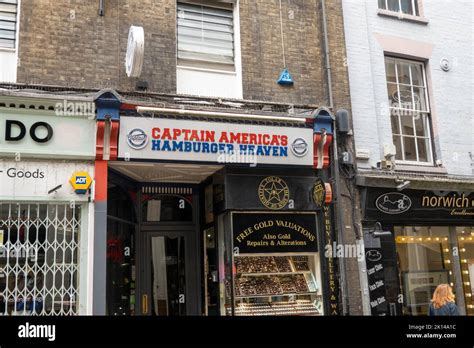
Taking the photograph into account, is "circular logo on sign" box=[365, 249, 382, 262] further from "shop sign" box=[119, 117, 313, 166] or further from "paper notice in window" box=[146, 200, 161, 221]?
"paper notice in window" box=[146, 200, 161, 221]

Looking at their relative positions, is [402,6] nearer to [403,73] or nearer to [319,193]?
[403,73]

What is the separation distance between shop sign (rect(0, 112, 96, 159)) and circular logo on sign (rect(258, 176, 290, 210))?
302cm

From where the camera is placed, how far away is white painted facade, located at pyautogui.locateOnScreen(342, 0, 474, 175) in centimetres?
1048

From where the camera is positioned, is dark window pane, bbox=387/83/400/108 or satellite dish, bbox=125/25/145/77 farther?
dark window pane, bbox=387/83/400/108

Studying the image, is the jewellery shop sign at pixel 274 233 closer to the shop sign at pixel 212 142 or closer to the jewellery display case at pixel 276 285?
the jewellery display case at pixel 276 285

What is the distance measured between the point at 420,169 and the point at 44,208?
23.9ft

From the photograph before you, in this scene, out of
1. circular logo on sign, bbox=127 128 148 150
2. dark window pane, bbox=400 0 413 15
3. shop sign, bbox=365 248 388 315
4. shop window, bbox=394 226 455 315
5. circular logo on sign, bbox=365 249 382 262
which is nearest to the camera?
circular logo on sign, bbox=127 128 148 150

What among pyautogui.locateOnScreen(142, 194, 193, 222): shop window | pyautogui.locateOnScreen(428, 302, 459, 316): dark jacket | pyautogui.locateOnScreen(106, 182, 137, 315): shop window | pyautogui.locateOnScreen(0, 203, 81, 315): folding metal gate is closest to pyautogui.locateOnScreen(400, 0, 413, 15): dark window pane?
pyautogui.locateOnScreen(142, 194, 193, 222): shop window

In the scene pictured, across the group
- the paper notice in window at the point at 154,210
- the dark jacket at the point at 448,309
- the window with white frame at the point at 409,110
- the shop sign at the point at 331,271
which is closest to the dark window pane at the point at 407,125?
the window with white frame at the point at 409,110

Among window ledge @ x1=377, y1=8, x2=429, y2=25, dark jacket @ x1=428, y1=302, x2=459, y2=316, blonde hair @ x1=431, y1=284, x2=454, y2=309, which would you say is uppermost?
window ledge @ x1=377, y1=8, x2=429, y2=25

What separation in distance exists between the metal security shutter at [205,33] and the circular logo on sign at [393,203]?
3.94m

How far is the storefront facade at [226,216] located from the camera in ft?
28.8

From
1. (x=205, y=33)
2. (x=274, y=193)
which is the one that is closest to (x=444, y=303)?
(x=274, y=193)

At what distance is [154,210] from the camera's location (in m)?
10.1
